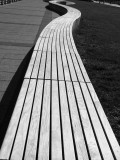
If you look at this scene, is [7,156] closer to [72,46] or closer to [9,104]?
[9,104]

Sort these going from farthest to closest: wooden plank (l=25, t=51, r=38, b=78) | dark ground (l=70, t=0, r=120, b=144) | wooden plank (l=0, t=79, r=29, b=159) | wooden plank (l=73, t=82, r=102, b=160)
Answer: dark ground (l=70, t=0, r=120, b=144), wooden plank (l=25, t=51, r=38, b=78), wooden plank (l=73, t=82, r=102, b=160), wooden plank (l=0, t=79, r=29, b=159)

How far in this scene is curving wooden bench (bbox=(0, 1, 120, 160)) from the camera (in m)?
2.75

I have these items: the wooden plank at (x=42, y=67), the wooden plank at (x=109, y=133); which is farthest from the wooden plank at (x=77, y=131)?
the wooden plank at (x=42, y=67)

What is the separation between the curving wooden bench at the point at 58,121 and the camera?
108 inches

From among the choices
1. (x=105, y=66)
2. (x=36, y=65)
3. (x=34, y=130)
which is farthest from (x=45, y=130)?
(x=105, y=66)

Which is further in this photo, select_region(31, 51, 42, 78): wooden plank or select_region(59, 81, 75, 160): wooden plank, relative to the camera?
select_region(31, 51, 42, 78): wooden plank

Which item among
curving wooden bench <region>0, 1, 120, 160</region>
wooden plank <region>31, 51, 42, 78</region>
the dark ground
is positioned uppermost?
curving wooden bench <region>0, 1, 120, 160</region>

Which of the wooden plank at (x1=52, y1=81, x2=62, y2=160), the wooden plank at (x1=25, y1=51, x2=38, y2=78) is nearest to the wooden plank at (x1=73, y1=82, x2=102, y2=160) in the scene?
the wooden plank at (x1=52, y1=81, x2=62, y2=160)

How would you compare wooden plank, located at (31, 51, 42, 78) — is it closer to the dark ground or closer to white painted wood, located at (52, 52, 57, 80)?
white painted wood, located at (52, 52, 57, 80)

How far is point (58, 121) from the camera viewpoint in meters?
3.37

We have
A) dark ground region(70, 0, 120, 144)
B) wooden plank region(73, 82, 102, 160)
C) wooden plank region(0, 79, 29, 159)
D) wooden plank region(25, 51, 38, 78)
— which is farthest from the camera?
dark ground region(70, 0, 120, 144)

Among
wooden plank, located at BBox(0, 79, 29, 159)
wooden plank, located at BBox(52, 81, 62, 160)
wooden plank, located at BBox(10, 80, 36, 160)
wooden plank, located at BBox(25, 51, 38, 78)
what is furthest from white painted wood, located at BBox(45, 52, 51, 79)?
wooden plank, located at BBox(0, 79, 29, 159)

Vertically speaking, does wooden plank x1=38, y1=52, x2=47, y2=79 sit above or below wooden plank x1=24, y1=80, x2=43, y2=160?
below

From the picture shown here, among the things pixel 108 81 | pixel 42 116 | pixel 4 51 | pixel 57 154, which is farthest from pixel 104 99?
pixel 4 51
